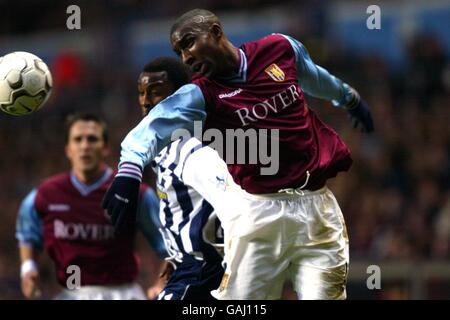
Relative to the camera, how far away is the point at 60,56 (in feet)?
48.7

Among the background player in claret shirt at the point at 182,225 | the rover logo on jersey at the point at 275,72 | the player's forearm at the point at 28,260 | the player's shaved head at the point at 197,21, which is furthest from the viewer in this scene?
the player's forearm at the point at 28,260

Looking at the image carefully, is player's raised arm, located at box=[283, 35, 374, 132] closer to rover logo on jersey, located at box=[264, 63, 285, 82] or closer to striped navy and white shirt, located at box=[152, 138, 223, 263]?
rover logo on jersey, located at box=[264, 63, 285, 82]

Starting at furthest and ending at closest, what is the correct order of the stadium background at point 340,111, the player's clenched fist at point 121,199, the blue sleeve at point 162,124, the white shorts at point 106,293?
the stadium background at point 340,111 < the white shorts at point 106,293 < the blue sleeve at point 162,124 < the player's clenched fist at point 121,199

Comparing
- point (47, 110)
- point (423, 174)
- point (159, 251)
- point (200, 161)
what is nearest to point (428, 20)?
point (423, 174)

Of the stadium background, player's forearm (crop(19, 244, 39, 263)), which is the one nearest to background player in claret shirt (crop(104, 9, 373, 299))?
player's forearm (crop(19, 244, 39, 263))

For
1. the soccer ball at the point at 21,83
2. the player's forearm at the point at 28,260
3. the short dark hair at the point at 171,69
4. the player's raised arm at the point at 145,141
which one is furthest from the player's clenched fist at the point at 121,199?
the player's forearm at the point at 28,260

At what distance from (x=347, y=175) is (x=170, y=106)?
18.6 feet

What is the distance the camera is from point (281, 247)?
4.98m

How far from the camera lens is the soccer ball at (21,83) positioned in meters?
5.69

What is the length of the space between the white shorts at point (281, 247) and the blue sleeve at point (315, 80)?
723mm

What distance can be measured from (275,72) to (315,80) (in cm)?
48

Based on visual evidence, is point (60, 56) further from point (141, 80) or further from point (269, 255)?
point (269, 255)

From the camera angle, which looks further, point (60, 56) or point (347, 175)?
point (60, 56)

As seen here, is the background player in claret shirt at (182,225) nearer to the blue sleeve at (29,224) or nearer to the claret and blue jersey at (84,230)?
the claret and blue jersey at (84,230)
